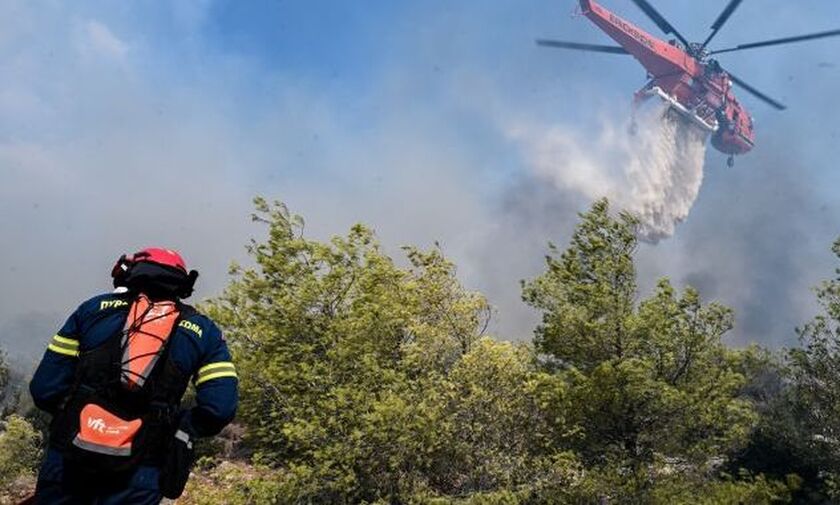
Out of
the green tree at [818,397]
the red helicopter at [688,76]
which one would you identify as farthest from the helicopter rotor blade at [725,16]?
the green tree at [818,397]

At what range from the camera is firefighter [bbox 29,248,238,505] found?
2.99m

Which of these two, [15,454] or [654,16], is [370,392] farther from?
[654,16]

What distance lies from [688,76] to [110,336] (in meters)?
91.6

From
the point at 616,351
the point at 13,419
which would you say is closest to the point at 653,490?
the point at 616,351

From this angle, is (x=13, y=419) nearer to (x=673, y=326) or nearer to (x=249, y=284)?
(x=249, y=284)

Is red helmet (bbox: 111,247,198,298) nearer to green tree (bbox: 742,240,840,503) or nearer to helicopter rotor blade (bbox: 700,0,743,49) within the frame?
green tree (bbox: 742,240,840,503)

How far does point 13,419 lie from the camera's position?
37938mm

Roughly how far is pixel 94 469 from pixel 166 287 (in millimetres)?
911

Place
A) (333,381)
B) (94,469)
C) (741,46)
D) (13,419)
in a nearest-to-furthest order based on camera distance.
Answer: (94,469)
(333,381)
(13,419)
(741,46)

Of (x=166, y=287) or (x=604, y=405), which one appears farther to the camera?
(x=604, y=405)

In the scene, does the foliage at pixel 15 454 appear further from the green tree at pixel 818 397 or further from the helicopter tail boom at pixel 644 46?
the helicopter tail boom at pixel 644 46

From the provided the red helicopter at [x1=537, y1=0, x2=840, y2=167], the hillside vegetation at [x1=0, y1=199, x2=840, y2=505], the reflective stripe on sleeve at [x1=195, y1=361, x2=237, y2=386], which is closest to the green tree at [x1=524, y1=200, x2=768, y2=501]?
the hillside vegetation at [x1=0, y1=199, x2=840, y2=505]

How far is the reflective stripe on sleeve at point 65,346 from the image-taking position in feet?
10.6

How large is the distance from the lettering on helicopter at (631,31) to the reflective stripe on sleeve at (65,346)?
76.9 metres
